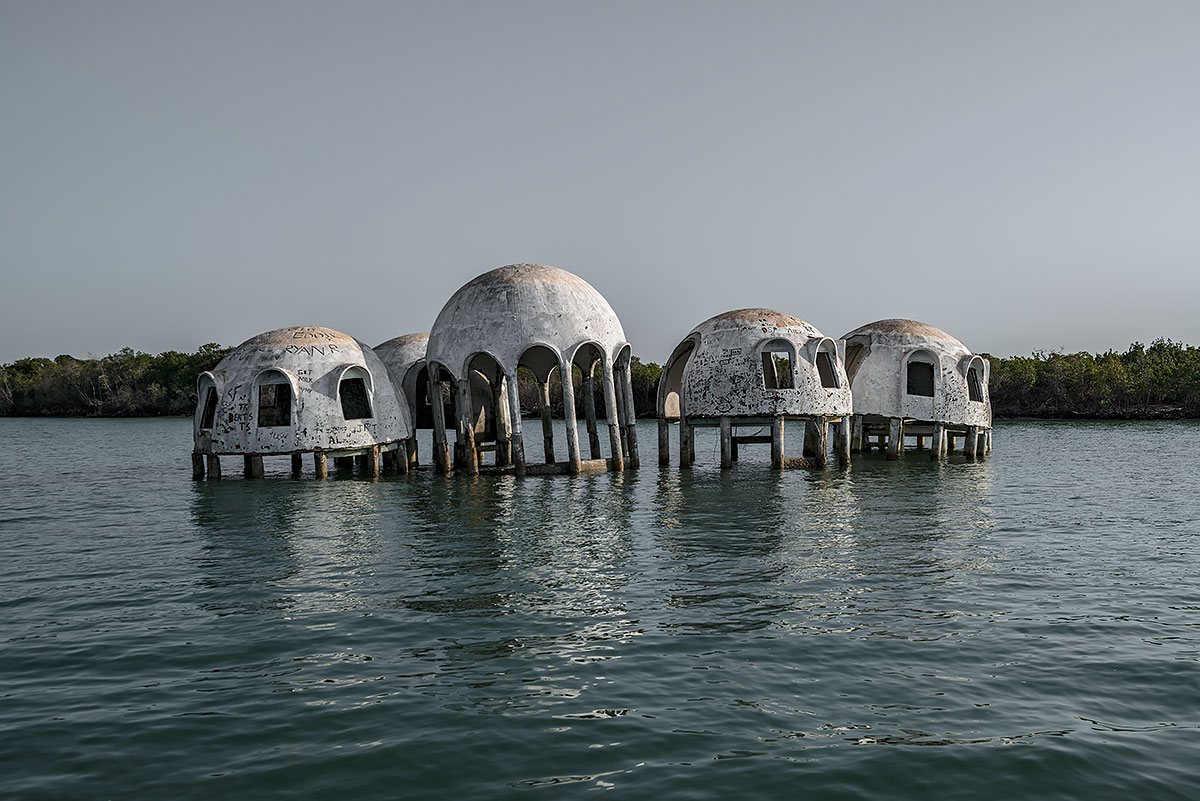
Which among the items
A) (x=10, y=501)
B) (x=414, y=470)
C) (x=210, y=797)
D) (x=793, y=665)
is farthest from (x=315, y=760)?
(x=414, y=470)

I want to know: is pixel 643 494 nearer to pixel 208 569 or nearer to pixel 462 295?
pixel 462 295

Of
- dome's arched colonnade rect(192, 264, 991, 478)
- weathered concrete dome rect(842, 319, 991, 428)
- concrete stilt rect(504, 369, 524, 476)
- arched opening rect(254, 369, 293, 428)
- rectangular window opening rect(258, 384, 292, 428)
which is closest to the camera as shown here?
arched opening rect(254, 369, 293, 428)

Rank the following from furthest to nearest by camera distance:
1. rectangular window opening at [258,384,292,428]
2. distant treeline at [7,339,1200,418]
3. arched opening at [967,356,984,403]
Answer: distant treeline at [7,339,1200,418]
arched opening at [967,356,984,403]
rectangular window opening at [258,384,292,428]

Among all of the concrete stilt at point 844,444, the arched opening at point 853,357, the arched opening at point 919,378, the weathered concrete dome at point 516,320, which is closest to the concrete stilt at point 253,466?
the weathered concrete dome at point 516,320

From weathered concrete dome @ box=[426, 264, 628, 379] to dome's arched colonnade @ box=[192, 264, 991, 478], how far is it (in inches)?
2.0

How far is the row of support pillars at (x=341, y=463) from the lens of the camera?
32.7 metres

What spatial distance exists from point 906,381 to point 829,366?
598cm

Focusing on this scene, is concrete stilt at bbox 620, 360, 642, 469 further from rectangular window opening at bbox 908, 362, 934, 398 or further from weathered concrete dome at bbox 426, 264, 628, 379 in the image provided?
rectangular window opening at bbox 908, 362, 934, 398

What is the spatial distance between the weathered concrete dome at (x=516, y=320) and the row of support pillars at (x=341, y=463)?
164 inches

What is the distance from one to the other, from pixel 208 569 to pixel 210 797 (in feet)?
32.5

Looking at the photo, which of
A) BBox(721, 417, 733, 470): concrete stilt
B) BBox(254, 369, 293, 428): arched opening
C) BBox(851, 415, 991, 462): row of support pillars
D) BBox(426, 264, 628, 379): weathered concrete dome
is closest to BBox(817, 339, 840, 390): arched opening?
BBox(721, 417, 733, 470): concrete stilt

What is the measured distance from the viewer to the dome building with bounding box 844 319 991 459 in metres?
39.9

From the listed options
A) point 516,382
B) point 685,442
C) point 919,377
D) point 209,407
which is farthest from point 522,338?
point 919,377

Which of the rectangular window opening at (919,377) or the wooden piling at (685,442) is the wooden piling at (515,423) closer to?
the wooden piling at (685,442)
